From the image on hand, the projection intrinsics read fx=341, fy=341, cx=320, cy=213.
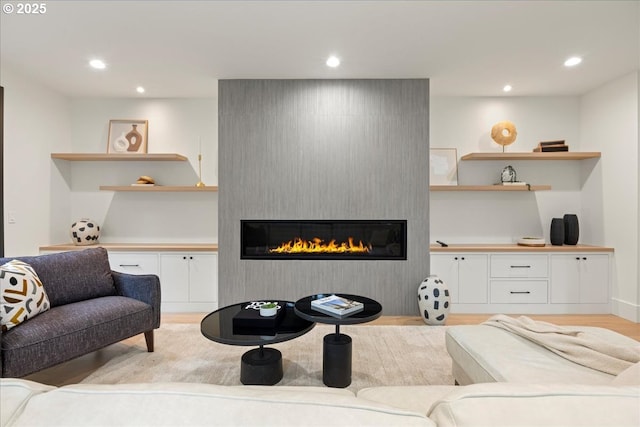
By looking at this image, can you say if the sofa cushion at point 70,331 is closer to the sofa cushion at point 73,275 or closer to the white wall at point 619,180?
the sofa cushion at point 73,275

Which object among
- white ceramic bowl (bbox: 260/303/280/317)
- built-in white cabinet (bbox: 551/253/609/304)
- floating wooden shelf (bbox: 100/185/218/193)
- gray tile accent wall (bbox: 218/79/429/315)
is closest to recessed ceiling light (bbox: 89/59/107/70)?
gray tile accent wall (bbox: 218/79/429/315)

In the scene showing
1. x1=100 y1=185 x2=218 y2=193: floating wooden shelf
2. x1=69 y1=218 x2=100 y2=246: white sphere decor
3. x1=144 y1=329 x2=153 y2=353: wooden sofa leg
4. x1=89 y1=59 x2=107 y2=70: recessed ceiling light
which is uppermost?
x1=89 y1=59 x2=107 y2=70: recessed ceiling light

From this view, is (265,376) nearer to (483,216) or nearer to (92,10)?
(92,10)

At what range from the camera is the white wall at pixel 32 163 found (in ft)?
11.4

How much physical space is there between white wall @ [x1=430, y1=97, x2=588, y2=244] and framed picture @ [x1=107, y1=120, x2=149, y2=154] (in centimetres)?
→ 368

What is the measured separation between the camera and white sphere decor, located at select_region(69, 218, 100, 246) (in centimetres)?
405

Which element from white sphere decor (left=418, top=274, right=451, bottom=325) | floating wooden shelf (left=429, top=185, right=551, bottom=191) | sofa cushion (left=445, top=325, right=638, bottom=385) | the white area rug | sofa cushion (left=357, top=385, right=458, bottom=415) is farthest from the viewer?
floating wooden shelf (left=429, top=185, right=551, bottom=191)

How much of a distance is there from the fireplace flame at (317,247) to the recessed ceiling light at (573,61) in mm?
2625

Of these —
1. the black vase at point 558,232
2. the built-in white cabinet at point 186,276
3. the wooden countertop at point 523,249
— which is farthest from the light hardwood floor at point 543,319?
the black vase at point 558,232

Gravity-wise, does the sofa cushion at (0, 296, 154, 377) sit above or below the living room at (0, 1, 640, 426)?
below

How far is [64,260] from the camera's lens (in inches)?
106

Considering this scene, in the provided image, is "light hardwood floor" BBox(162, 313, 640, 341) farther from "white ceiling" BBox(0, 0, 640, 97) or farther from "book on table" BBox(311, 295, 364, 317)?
"white ceiling" BBox(0, 0, 640, 97)

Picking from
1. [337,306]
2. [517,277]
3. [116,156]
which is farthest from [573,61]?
[116,156]

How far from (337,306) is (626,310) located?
351 centimetres
